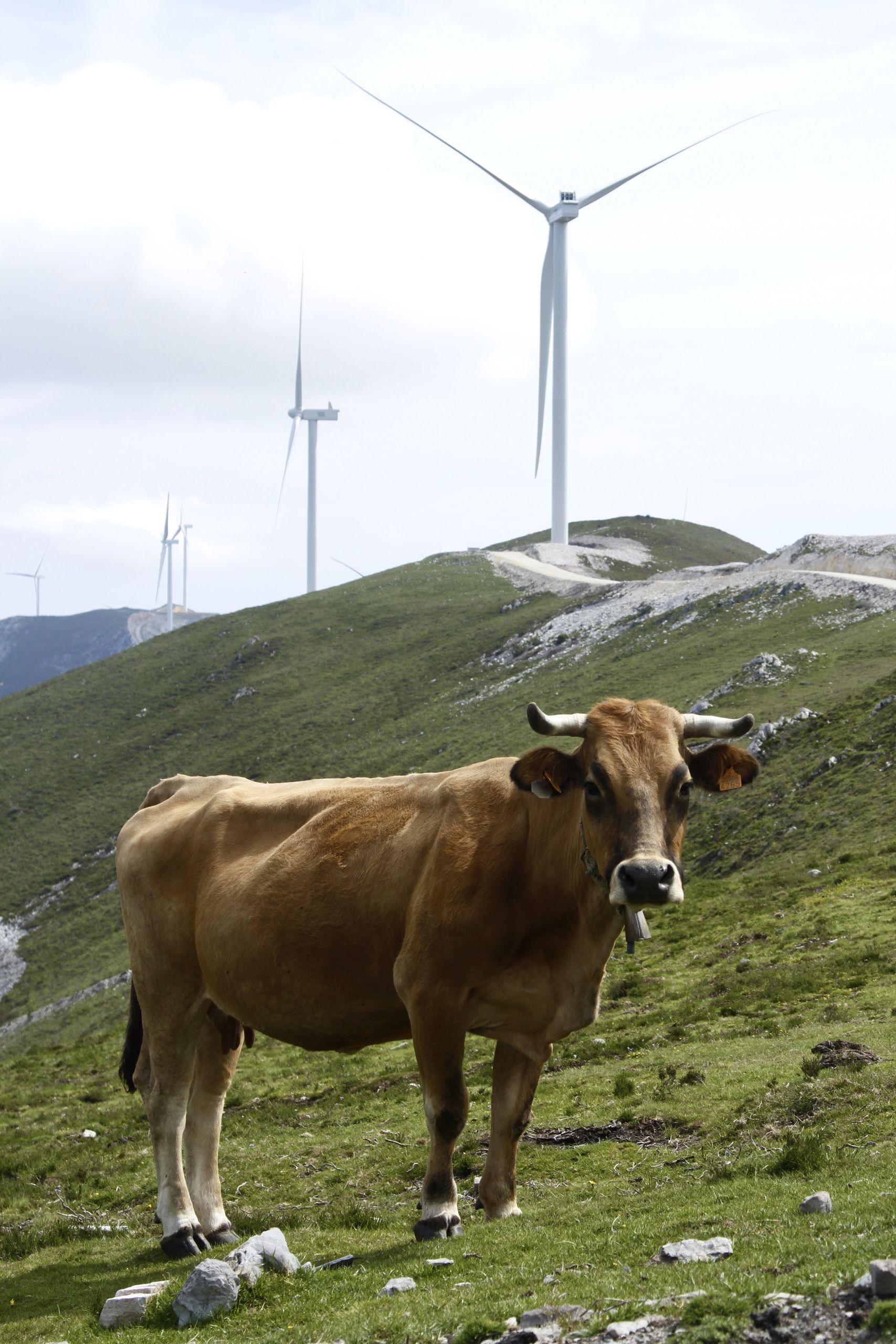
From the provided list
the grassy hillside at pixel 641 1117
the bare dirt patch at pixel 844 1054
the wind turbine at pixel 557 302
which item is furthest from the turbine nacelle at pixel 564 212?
the bare dirt patch at pixel 844 1054

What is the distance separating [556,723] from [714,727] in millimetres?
1148

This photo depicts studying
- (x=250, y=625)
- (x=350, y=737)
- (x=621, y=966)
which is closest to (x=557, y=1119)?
(x=621, y=966)

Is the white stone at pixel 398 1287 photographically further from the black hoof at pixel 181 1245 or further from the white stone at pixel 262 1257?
the black hoof at pixel 181 1245

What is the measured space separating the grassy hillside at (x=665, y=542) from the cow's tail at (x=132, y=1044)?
352ft

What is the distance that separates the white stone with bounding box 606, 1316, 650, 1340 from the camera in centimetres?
607

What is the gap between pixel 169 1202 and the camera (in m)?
10.9

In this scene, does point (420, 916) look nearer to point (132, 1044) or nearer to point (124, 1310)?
point (124, 1310)

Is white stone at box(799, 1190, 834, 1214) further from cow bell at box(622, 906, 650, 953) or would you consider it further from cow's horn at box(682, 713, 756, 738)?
cow's horn at box(682, 713, 756, 738)

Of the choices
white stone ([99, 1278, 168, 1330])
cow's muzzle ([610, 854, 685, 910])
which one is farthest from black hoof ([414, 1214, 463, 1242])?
cow's muzzle ([610, 854, 685, 910])

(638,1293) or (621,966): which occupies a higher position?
(638,1293)

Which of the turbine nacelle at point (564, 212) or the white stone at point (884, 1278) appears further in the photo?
the turbine nacelle at point (564, 212)

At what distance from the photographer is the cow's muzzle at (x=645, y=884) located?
8.18 metres

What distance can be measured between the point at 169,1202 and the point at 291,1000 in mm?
2174

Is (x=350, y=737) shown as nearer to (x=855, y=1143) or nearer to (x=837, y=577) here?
(x=837, y=577)
